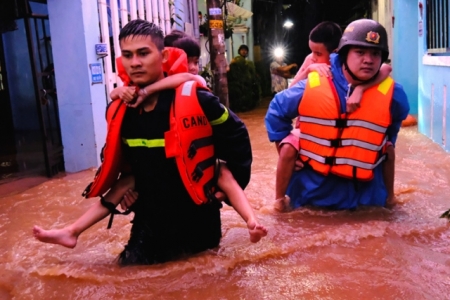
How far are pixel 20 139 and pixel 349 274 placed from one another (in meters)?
8.39

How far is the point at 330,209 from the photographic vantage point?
424cm

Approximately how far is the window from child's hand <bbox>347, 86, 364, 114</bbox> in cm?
310

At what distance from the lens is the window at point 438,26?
21.0 ft

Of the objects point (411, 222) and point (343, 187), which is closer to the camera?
point (411, 222)

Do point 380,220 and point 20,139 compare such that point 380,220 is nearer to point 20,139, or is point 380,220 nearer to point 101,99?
point 101,99

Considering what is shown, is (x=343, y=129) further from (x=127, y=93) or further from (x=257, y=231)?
(x=127, y=93)

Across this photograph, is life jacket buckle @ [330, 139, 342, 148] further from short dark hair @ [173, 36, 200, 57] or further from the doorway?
the doorway

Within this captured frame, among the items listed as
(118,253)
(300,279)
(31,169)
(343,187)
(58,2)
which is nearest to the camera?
(300,279)

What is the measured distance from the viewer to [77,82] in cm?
647

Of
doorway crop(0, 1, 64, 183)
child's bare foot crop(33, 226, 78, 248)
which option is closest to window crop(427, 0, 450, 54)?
child's bare foot crop(33, 226, 78, 248)

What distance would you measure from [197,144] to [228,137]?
206 mm

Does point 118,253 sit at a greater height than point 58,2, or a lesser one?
lesser

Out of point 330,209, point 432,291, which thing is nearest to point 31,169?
point 330,209

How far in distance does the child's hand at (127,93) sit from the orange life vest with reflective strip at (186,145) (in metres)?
0.07
